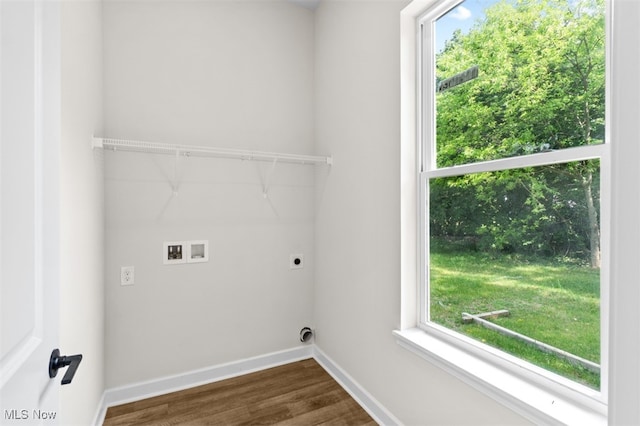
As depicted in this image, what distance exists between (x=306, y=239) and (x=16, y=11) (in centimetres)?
206

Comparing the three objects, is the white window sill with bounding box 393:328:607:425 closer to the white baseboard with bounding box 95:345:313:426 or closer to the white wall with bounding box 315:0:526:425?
the white wall with bounding box 315:0:526:425

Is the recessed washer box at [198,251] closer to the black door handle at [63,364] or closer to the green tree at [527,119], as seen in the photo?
the black door handle at [63,364]

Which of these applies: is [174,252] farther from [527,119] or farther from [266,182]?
→ [527,119]

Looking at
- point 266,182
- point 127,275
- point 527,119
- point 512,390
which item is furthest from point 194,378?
point 527,119

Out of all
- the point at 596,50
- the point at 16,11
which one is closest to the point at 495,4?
the point at 596,50

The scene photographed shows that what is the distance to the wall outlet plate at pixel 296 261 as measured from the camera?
2.43 m

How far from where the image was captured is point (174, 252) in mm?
2049

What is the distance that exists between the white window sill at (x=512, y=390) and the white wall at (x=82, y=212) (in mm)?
1519

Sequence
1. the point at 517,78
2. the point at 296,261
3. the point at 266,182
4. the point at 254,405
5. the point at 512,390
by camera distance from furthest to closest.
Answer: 1. the point at 296,261
2. the point at 266,182
3. the point at 254,405
4. the point at 517,78
5. the point at 512,390

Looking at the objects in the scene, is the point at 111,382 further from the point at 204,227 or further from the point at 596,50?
the point at 596,50

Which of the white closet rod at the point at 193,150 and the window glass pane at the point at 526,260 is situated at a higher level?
the white closet rod at the point at 193,150

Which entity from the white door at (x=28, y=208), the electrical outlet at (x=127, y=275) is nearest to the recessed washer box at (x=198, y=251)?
the electrical outlet at (x=127, y=275)

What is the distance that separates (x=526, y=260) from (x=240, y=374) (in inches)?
78.6

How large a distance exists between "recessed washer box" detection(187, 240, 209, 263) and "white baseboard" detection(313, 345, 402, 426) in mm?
1162
